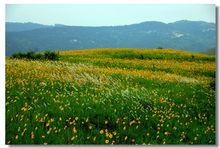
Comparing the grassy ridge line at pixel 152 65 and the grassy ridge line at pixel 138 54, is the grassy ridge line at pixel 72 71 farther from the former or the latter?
the grassy ridge line at pixel 138 54

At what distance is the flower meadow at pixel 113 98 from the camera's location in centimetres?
557

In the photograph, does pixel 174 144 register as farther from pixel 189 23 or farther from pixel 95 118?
pixel 189 23

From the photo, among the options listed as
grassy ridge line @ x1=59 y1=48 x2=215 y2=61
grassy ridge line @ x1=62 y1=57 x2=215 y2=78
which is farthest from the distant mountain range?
grassy ridge line @ x1=62 y1=57 x2=215 y2=78

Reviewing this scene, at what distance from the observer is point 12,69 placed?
5953 millimetres

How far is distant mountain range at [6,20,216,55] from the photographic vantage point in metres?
6.06

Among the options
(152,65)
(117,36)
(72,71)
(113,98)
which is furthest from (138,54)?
(72,71)

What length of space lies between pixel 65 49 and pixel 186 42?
64.5 inches

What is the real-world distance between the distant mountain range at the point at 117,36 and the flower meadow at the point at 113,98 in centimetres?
11

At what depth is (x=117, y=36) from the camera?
6.16m

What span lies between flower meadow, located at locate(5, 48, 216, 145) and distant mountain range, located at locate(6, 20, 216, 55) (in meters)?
0.11

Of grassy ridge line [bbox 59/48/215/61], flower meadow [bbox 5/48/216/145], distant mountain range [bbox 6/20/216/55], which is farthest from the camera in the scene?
grassy ridge line [bbox 59/48/215/61]

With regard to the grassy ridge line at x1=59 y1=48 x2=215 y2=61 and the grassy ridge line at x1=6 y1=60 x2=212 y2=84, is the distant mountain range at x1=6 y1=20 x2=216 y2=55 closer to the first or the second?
the grassy ridge line at x1=59 y1=48 x2=215 y2=61

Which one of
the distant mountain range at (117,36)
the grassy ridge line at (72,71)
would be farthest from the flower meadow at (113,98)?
the distant mountain range at (117,36)

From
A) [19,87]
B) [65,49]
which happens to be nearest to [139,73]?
[65,49]
